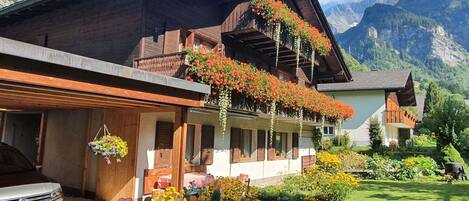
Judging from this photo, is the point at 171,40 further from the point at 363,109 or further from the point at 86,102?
the point at 363,109

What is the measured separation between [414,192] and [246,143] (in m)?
7.03

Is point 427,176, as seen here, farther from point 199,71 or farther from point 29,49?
point 29,49

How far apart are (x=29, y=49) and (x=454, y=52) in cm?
19819

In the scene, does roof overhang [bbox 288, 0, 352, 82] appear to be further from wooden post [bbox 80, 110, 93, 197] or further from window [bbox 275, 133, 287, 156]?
wooden post [bbox 80, 110, 93, 197]

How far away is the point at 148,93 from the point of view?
790 centimetres

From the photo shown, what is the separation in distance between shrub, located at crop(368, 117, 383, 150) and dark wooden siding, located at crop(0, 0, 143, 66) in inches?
1017

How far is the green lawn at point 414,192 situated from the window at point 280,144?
4.24 metres

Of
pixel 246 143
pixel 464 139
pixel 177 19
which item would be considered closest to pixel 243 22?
pixel 177 19

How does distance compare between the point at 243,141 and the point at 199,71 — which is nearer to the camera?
the point at 199,71

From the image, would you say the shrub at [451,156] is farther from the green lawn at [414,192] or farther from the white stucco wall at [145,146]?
the white stucco wall at [145,146]

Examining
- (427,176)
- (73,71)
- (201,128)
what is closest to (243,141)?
(201,128)

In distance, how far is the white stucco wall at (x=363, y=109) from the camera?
37.9 meters

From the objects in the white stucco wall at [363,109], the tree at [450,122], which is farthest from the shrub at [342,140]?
the tree at [450,122]

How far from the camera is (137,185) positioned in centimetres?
1108
